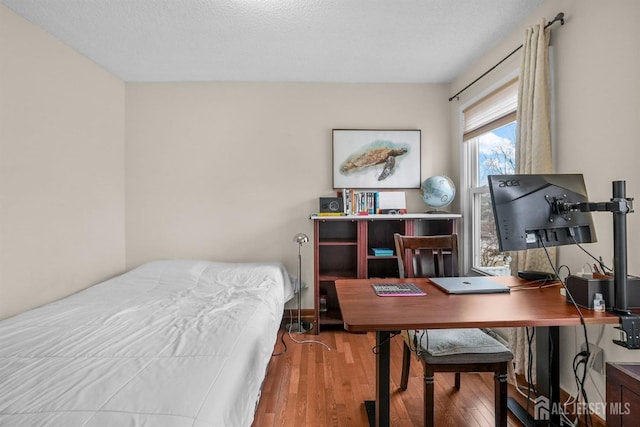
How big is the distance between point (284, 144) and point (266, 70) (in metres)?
0.73

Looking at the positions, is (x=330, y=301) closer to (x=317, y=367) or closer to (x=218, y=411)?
(x=317, y=367)

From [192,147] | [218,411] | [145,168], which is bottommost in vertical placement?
[218,411]

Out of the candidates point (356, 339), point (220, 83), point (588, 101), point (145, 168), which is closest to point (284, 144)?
point (220, 83)

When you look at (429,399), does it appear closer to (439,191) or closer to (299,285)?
(299,285)

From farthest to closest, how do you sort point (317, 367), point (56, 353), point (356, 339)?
point (356, 339)
point (317, 367)
point (56, 353)

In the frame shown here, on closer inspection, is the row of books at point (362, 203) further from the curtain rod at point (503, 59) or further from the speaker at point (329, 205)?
the curtain rod at point (503, 59)

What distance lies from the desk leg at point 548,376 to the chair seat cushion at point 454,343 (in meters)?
0.21

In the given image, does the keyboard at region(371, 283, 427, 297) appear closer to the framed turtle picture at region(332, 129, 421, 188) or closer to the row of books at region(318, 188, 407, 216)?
the row of books at region(318, 188, 407, 216)

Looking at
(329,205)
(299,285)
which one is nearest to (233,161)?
(329,205)

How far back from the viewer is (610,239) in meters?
1.58

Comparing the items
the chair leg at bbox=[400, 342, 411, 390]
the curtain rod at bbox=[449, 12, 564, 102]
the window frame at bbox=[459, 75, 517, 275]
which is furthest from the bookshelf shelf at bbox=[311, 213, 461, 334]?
the curtain rod at bbox=[449, 12, 564, 102]

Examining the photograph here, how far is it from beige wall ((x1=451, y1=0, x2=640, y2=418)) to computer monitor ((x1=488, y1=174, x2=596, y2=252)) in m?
0.42

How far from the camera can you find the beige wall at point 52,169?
207 centimetres

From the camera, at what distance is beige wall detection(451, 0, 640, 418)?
1471 mm
